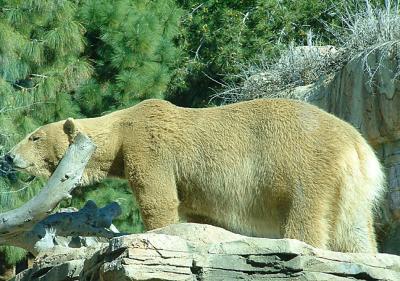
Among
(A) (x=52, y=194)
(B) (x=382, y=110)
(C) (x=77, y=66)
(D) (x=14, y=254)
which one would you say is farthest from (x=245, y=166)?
(C) (x=77, y=66)

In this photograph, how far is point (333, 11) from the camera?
1759 cm

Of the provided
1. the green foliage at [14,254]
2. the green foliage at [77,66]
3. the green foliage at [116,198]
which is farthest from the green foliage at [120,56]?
the green foliage at [14,254]

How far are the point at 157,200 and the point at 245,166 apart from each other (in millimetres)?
830

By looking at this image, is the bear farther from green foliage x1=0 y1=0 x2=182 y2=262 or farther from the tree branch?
green foliage x1=0 y1=0 x2=182 y2=262

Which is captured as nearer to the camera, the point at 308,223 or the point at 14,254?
the point at 308,223

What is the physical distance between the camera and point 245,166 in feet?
26.6

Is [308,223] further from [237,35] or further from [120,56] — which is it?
[237,35]

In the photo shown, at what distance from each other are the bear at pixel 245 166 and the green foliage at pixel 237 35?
27.2ft

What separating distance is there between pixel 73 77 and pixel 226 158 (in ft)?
22.6

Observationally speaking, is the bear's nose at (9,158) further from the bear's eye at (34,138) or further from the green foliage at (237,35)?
the green foliage at (237,35)

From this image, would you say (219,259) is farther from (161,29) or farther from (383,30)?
(161,29)

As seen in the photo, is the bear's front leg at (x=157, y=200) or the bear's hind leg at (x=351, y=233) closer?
the bear's hind leg at (x=351, y=233)

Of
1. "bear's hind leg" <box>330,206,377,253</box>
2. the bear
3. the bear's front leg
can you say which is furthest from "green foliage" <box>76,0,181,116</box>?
"bear's hind leg" <box>330,206,377,253</box>

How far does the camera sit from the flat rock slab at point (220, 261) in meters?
5.44
